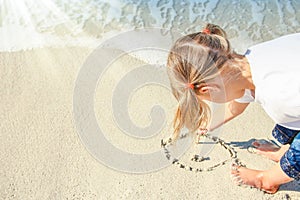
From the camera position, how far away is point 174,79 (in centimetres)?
160

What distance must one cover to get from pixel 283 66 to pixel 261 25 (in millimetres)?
1692

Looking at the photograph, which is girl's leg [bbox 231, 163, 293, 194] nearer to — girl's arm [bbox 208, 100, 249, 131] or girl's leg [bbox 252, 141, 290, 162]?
girl's leg [bbox 252, 141, 290, 162]

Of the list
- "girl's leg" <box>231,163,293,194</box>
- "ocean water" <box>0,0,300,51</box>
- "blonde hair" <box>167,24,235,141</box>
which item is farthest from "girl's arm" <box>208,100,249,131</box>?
"ocean water" <box>0,0,300,51</box>

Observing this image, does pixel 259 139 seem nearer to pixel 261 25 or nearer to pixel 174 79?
pixel 174 79

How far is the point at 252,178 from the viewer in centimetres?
180

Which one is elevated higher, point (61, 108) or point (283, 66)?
point (283, 66)

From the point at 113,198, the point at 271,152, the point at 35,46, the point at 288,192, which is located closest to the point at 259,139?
the point at 271,152

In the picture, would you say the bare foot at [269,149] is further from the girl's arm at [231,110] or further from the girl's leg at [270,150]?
the girl's arm at [231,110]

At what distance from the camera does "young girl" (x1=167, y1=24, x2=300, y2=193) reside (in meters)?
1.52

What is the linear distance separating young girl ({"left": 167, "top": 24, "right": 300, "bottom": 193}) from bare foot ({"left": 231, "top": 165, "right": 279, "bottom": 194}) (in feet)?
0.30

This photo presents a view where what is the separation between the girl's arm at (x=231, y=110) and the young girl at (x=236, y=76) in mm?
225

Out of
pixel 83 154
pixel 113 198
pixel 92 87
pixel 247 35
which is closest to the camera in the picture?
pixel 113 198

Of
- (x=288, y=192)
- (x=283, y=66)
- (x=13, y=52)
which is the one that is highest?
(x=283, y=66)

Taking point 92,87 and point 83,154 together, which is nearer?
point 83,154
